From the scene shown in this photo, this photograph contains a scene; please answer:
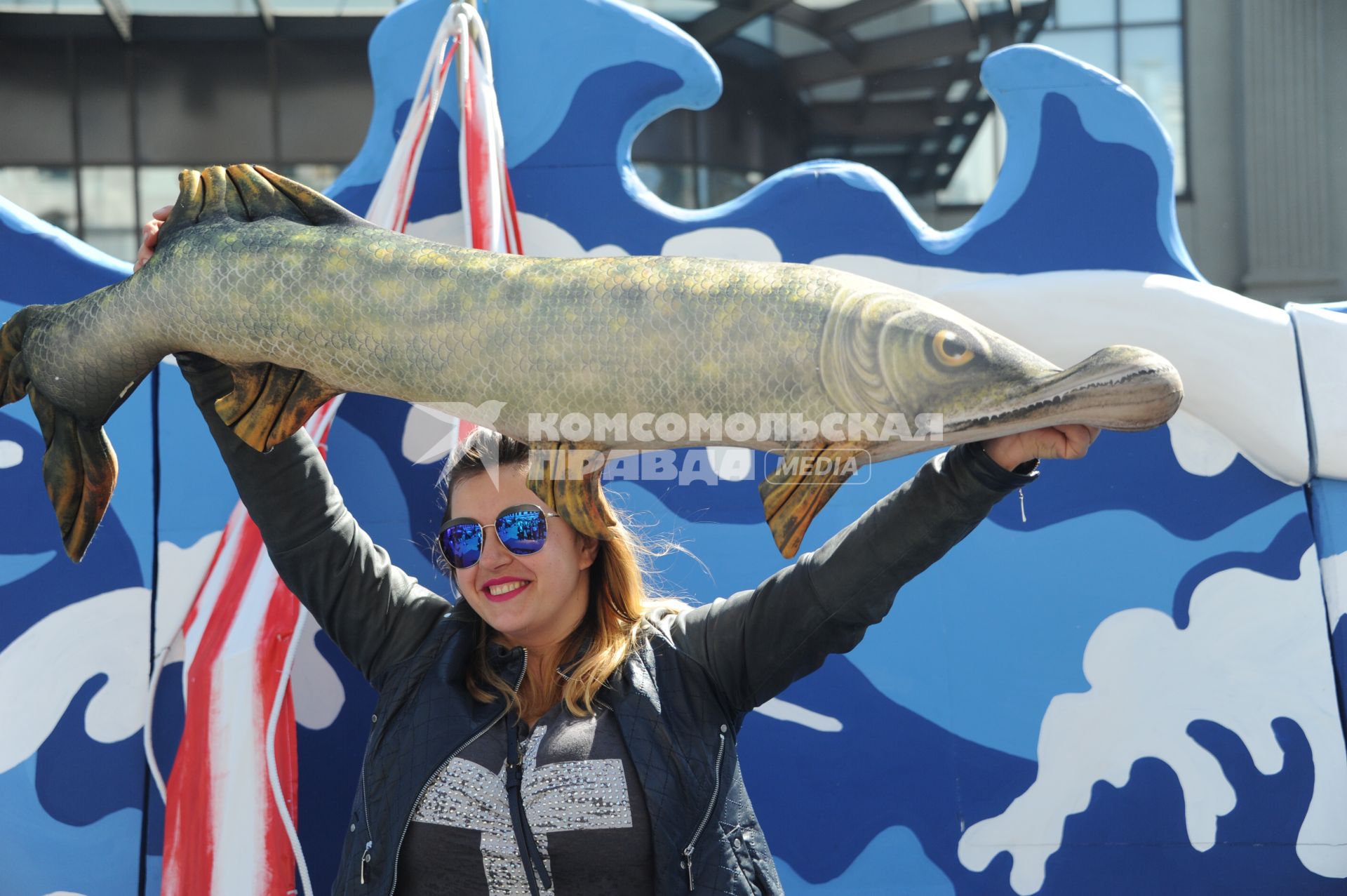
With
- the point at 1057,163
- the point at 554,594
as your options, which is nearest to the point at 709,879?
the point at 554,594

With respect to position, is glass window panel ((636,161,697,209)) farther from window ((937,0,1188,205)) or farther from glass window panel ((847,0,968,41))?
window ((937,0,1188,205))

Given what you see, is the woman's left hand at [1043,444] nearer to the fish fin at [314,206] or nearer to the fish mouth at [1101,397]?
the fish mouth at [1101,397]

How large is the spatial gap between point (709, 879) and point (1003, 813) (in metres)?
1.53

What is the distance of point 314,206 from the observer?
1429 mm

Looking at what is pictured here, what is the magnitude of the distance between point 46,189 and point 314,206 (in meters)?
9.64

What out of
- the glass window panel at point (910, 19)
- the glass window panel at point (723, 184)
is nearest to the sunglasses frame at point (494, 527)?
the glass window panel at point (723, 184)

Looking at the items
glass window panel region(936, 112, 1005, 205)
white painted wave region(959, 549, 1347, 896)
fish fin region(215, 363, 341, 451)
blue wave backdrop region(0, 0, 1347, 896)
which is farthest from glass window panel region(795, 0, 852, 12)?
fish fin region(215, 363, 341, 451)

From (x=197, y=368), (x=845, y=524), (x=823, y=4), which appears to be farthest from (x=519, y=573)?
(x=823, y=4)

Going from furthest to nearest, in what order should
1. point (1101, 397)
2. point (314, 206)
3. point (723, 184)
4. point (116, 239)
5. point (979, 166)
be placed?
point (979, 166) → point (723, 184) → point (116, 239) → point (314, 206) → point (1101, 397)

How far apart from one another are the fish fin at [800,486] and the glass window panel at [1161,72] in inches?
372

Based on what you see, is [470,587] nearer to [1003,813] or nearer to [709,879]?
[709,879]

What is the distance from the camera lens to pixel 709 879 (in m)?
1.53

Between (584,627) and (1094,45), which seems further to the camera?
(1094,45)

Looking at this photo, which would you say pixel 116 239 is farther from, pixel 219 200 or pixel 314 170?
pixel 219 200
